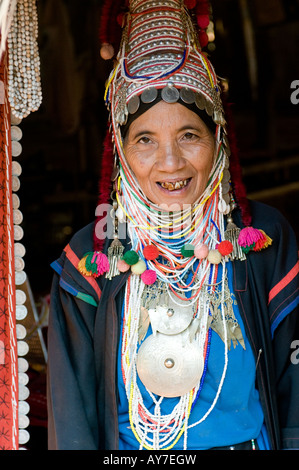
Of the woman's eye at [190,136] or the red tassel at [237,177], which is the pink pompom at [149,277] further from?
the woman's eye at [190,136]

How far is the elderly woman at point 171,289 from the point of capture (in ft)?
8.04

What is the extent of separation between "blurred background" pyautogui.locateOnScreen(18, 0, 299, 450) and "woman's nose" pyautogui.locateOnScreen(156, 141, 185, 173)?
209 cm

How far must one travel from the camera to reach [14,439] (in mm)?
2615

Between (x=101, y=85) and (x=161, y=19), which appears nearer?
(x=161, y=19)

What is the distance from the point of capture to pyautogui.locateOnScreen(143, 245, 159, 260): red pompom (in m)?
2.59

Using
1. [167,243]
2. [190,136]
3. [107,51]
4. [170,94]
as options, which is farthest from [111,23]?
[167,243]

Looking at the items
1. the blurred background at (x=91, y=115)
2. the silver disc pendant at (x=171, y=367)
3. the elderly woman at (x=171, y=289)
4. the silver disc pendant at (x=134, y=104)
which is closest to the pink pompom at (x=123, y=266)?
the elderly woman at (x=171, y=289)

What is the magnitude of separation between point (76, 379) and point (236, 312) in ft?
2.01

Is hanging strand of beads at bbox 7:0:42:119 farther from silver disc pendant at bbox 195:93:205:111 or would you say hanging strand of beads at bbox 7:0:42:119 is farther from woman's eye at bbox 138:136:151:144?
silver disc pendant at bbox 195:93:205:111

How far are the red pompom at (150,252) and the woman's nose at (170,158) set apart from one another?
29 cm

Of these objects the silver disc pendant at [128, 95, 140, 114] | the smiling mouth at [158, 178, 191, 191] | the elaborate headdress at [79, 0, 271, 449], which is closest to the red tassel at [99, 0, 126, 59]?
the elaborate headdress at [79, 0, 271, 449]
